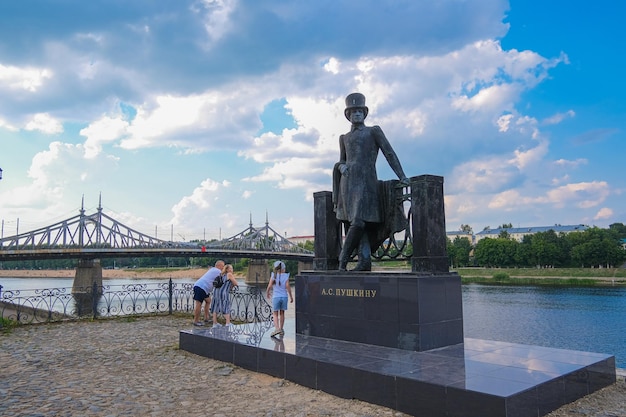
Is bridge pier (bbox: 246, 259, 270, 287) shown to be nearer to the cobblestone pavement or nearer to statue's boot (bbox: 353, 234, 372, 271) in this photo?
the cobblestone pavement

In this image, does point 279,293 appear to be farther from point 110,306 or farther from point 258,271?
point 258,271

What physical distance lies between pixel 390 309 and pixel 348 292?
2.32 ft

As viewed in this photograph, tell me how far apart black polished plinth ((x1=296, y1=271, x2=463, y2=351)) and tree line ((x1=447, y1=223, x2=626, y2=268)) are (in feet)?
143

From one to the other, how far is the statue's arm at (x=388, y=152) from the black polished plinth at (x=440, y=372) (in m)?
2.24

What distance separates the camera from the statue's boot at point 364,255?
Answer: 6.58 metres

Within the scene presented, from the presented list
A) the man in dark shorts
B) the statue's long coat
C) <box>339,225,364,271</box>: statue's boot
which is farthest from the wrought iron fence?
the statue's long coat

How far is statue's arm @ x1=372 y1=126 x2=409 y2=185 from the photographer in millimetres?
6422

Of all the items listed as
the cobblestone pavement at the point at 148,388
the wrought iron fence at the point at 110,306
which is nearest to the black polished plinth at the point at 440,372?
the cobblestone pavement at the point at 148,388

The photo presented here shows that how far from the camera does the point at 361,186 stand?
6477 millimetres

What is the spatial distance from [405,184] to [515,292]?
87.5ft

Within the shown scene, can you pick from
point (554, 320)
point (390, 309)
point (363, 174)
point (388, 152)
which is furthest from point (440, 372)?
point (554, 320)

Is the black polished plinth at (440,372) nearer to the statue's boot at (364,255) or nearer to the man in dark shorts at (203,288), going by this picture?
the statue's boot at (364,255)

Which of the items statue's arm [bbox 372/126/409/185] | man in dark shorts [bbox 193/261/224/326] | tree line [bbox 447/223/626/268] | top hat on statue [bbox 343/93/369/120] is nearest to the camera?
statue's arm [bbox 372/126/409/185]

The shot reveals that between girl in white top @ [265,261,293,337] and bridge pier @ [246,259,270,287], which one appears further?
bridge pier @ [246,259,270,287]
